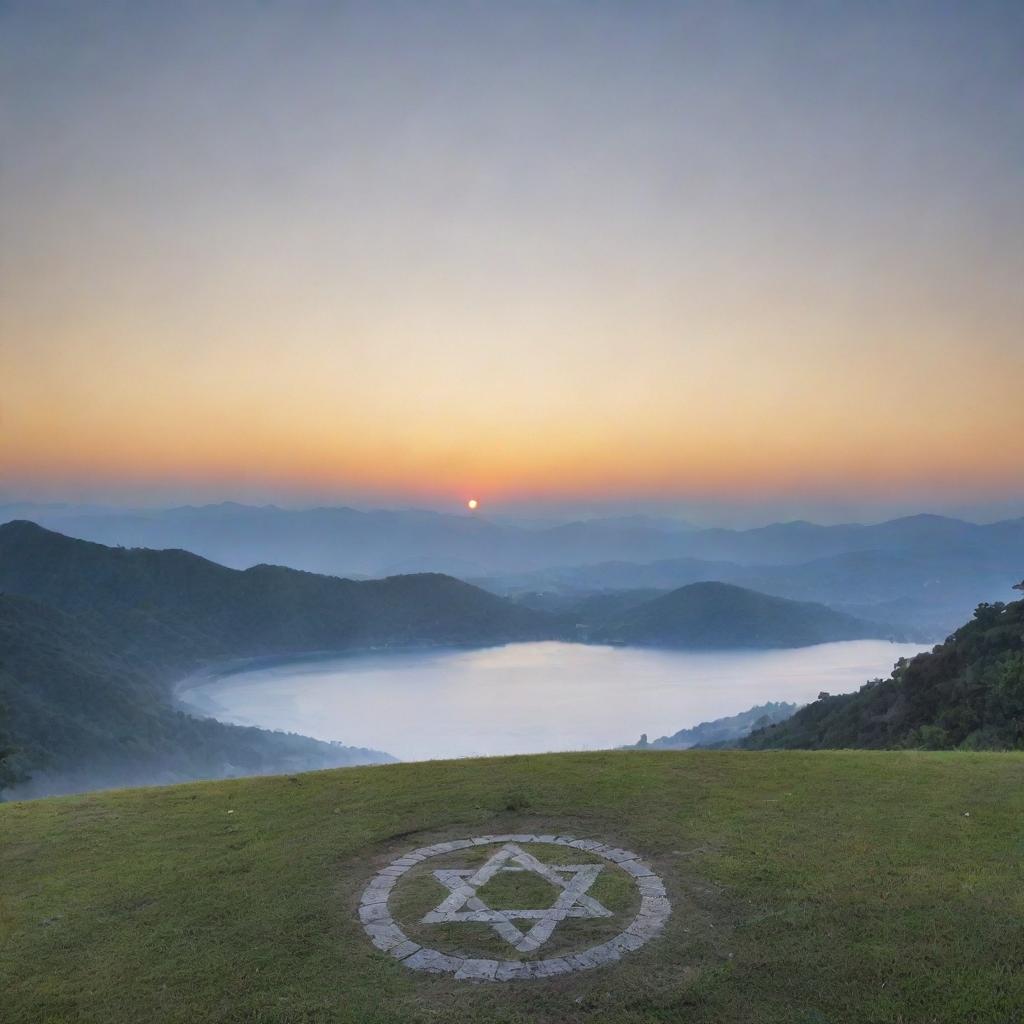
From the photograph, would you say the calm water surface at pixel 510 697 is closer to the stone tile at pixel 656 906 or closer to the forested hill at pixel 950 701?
the forested hill at pixel 950 701

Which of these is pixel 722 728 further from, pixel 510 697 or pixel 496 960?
pixel 496 960

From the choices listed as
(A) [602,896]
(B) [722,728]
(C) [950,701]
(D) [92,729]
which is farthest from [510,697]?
(A) [602,896]

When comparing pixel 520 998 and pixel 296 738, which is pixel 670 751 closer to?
pixel 520 998

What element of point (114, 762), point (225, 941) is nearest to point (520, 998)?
point (225, 941)

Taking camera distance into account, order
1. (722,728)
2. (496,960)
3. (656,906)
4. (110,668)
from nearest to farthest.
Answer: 1. (496,960)
2. (656,906)
3. (110,668)
4. (722,728)

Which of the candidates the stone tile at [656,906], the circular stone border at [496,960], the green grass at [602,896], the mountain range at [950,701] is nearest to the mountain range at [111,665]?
the mountain range at [950,701]

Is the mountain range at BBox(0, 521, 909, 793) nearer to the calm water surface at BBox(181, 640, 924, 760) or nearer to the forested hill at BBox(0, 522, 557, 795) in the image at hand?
the forested hill at BBox(0, 522, 557, 795)

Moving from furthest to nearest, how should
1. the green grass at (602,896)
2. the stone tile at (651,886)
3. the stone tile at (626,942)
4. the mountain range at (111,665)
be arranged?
the mountain range at (111,665), the stone tile at (651,886), the stone tile at (626,942), the green grass at (602,896)
